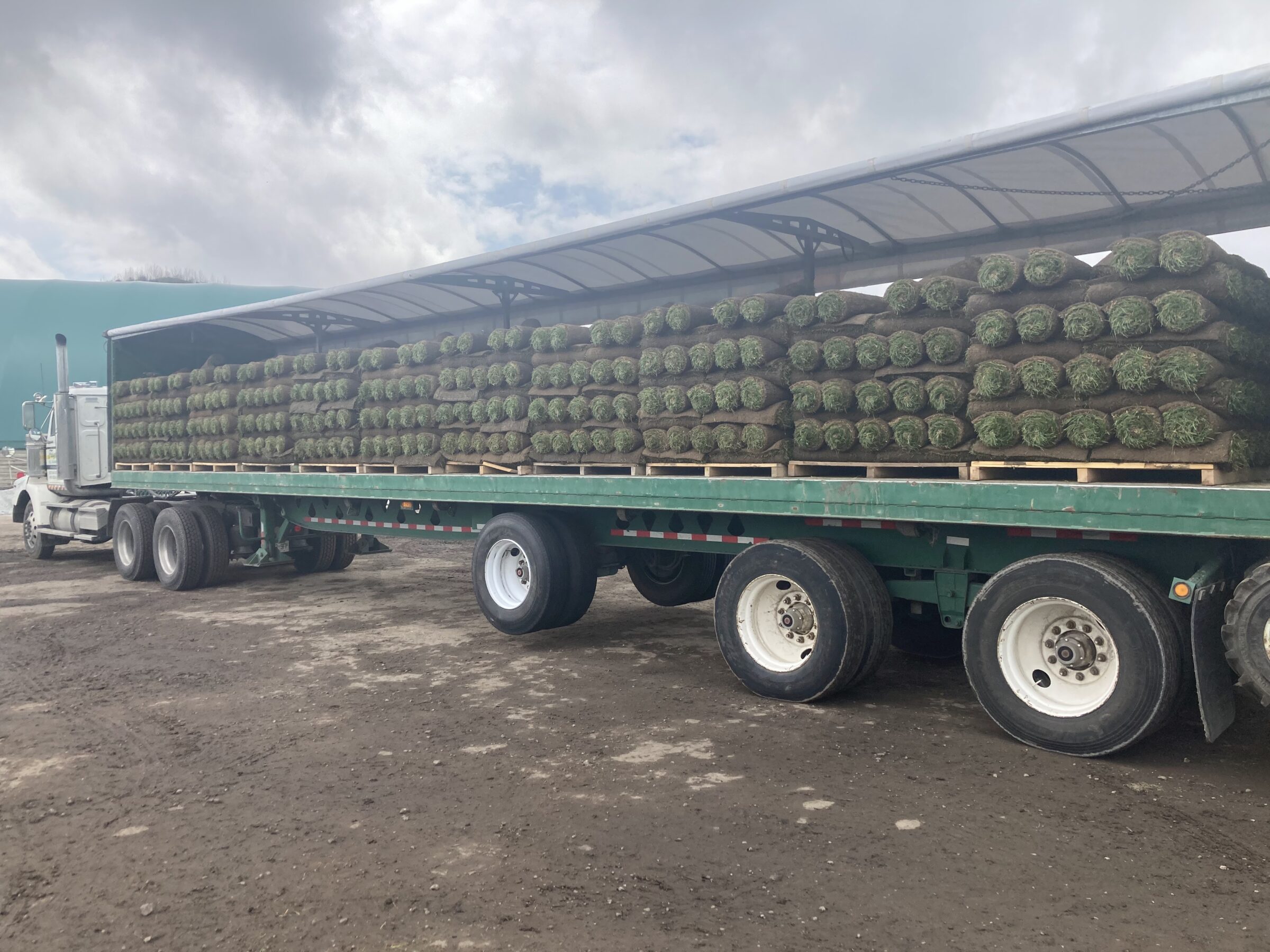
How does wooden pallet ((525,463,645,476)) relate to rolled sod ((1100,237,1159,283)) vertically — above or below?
below

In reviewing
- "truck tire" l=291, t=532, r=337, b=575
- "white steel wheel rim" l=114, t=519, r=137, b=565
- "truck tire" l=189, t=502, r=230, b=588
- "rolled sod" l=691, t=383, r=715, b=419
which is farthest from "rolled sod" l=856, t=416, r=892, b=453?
"white steel wheel rim" l=114, t=519, r=137, b=565

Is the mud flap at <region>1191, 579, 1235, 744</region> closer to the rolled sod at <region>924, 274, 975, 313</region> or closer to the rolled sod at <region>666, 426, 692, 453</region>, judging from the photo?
the rolled sod at <region>924, 274, 975, 313</region>

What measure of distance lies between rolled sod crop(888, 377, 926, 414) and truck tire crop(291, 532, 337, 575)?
9034 millimetres

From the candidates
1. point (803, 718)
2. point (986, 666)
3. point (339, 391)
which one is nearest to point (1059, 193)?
point (986, 666)

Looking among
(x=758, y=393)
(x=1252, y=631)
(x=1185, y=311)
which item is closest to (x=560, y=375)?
(x=758, y=393)

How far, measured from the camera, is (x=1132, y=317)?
4.75m

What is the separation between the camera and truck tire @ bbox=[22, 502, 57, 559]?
49.2ft

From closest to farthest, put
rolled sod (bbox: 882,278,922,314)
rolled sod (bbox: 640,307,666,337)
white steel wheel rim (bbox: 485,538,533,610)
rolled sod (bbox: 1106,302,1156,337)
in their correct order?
rolled sod (bbox: 1106,302,1156,337) → rolled sod (bbox: 882,278,922,314) → rolled sod (bbox: 640,307,666,337) → white steel wheel rim (bbox: 485,538,533,610)

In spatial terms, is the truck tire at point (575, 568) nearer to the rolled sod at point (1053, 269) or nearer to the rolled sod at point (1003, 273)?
the rolled sod at point (1003, 273)

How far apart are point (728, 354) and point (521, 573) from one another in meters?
2.84

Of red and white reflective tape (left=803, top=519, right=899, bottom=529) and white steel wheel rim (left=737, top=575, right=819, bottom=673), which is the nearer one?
red and white reflective tape (left=803, top=519, right=899, bottom=529)

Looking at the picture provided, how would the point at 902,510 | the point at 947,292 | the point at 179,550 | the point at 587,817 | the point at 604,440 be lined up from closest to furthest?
the point at 587,817 → the point at 902,510 → the point at 947,292 → the point at 604,440 → the point at 179,550

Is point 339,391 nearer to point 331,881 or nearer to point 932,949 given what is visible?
point 331,881

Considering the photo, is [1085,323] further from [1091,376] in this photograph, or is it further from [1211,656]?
[1211,656]
